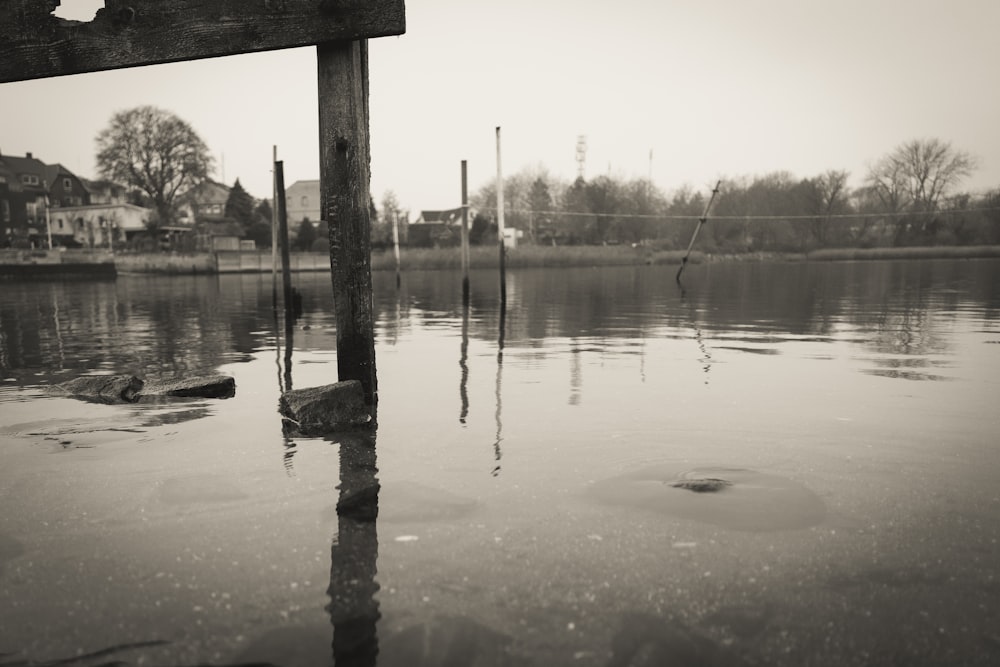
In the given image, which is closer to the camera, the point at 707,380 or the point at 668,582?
the point at 668,582

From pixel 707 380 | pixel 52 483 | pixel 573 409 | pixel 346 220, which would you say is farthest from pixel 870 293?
pixel 52 483

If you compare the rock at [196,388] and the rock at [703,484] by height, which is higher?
the rock at [196,388]

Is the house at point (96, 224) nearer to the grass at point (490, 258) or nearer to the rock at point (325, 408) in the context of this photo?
the grass at point (490, 258)

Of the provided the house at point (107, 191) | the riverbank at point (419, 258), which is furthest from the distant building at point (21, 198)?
the riverbank at point (419, 258)

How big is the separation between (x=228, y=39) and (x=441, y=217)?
10903 cm

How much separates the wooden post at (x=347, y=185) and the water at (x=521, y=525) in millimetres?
912

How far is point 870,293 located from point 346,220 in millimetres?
25988

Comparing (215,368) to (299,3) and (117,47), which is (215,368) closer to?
(117,47)

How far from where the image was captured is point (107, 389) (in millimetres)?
7180

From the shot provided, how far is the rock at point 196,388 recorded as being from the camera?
7.18 m

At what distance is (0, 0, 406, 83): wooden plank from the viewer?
515 cm

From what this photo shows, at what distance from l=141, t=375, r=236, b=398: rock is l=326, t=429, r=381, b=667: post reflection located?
3.28m

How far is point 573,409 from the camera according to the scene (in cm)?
648

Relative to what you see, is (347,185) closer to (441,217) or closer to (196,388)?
(196,388)
